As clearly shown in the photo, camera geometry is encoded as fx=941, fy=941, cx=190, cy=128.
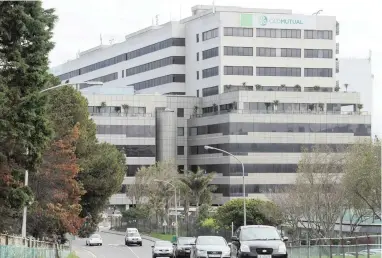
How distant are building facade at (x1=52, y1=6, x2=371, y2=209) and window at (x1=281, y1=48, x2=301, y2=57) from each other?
0.44 ft

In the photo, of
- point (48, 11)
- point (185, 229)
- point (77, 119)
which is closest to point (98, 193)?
point (77, 119)

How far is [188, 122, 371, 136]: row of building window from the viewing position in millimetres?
120812

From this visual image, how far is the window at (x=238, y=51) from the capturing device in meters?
124

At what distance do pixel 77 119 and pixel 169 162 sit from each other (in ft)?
187

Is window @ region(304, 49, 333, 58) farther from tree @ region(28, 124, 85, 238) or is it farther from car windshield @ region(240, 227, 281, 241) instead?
car windshield @ region(240, 227, 281, 241)

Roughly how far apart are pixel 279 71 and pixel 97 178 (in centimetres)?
6270

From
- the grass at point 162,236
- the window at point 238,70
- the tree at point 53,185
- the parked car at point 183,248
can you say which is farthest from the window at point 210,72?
the parked car at point 183,248

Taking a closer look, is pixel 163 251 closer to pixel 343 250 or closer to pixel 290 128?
pixel 343 250

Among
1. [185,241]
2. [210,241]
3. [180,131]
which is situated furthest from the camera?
[180,131]

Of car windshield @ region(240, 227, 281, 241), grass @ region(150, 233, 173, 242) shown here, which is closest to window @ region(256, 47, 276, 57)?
grass @ region(150, 233, 173, 242)

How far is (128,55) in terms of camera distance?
470 feet

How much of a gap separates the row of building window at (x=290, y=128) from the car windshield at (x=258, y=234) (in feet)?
285

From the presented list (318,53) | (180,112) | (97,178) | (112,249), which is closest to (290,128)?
(318,53)

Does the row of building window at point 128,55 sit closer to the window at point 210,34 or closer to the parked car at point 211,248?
the window at point 210,34
